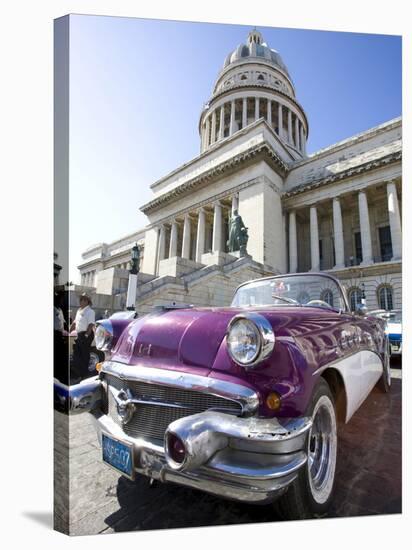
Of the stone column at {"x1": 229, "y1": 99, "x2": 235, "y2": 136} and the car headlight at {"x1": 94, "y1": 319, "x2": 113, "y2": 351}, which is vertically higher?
the stone column at {"x1": 229, "y1": 99, "x2": 235, "y2": 136}

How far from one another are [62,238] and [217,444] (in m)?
1.47

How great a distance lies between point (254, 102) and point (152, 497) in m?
35.8

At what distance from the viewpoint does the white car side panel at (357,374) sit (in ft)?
6.63

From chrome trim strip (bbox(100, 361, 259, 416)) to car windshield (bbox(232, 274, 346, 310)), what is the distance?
1.32 m

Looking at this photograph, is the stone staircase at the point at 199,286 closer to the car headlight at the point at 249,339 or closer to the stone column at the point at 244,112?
the car headlight at the point at 249,339

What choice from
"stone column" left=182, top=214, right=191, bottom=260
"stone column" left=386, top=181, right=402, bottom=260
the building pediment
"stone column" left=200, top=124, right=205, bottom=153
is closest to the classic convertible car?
"stone column" left=386, top=181, right=402, bottom=260

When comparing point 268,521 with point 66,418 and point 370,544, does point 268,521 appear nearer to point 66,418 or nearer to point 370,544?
point 370,544

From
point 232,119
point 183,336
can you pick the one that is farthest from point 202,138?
point 183,336

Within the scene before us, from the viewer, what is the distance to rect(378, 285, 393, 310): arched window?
14844 millimetres

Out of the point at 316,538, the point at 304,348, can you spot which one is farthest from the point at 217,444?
the point at 316,538

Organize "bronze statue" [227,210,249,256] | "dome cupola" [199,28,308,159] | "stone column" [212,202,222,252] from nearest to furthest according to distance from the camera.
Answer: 1. "bronze statue" [227,210,249,256]
2. "stone column" [212,202,222,252]
3. "dome cupola" [199,28,308,159]

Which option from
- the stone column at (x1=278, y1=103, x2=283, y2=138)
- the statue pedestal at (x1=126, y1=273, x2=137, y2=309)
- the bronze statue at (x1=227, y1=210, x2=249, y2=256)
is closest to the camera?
the statue pedestal at (x1=126, y1=273, x2=137, y2=309)

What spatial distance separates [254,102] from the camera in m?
31.7

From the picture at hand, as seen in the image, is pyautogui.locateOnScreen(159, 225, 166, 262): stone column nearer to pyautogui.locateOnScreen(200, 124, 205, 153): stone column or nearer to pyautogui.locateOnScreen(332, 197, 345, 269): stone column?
pyautogui.locateOnScreen(200, 124, 205, 153): stone column
